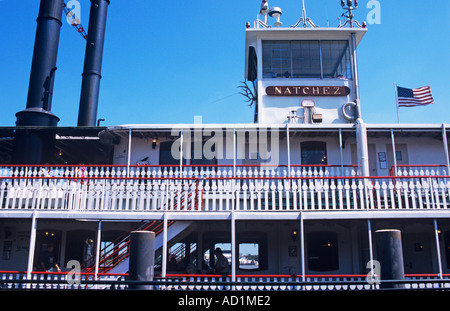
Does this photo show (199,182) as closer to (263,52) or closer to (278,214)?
(278,214)

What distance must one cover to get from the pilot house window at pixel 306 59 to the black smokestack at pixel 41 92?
868 cm

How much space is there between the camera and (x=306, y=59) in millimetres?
14703

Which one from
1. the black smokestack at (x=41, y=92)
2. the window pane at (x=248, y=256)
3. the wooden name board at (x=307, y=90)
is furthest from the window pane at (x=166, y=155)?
the wooden name board at (x=307, y=90)

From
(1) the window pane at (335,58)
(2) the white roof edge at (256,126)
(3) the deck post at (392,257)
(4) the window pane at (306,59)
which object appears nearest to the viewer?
(3) the deck post at (392,257)

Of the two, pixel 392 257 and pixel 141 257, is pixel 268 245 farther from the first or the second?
pixel 141 257

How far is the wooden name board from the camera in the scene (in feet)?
46.6

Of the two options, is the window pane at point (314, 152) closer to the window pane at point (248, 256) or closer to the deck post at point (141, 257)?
the window pane at point (248, 256)

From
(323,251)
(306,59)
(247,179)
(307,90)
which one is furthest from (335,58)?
(323,251)

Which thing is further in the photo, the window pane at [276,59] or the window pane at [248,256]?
the window pane at [276,59]

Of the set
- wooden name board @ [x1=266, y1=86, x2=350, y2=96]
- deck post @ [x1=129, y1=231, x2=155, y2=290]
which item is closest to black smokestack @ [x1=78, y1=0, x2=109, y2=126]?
wooden name board @ [x1=266, y1=86, x2=350, y2=96]

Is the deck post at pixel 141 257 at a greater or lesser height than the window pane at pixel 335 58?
lesser

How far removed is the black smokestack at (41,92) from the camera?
43.6 feet

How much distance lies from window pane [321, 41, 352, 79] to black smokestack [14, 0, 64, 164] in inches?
427
